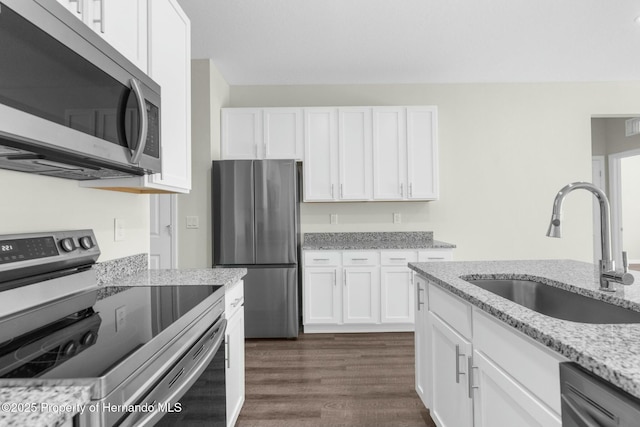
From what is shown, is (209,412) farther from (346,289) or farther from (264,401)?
(346,289)

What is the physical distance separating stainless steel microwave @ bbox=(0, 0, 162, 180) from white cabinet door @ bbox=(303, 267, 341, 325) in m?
2.46

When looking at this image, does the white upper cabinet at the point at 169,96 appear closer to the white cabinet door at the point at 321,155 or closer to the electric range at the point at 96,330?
the electric range at the point at 96,330

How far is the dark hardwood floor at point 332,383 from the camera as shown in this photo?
2125 mm

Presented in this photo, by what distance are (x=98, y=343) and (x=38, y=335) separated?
0.75 ft

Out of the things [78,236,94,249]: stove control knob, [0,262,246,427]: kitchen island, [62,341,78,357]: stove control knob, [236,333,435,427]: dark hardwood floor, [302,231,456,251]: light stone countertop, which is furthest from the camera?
[302,231,456,251]: light stone countertop

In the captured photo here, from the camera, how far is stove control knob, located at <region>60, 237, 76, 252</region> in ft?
4.57

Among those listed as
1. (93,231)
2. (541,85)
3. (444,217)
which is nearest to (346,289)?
(444,217)

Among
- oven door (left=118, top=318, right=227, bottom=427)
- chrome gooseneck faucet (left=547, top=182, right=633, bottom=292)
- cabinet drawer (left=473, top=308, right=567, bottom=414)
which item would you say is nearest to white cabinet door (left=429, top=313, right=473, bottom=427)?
cabinet drawer (left=473, top=308, right=567, bottom=414)

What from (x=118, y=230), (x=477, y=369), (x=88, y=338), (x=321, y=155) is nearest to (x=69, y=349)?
(x=88, y=338)

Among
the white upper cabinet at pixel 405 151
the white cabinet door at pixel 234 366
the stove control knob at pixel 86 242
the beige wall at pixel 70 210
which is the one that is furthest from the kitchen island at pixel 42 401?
the white upper cabinet at pixel 405 151

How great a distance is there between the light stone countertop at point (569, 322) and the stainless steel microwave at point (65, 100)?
132 centimetres

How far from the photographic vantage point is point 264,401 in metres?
2.32

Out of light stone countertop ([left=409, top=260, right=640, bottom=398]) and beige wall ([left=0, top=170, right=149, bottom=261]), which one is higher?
beige wall ([left=0, top=170, right=149, bottom=261])

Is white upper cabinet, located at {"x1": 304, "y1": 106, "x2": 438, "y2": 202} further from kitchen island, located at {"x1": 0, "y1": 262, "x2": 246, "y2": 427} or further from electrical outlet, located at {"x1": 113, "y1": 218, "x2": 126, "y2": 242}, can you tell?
kitchen island, located at {"x1": 0, "y1": 262, "x2": 246, "y2": 427}
